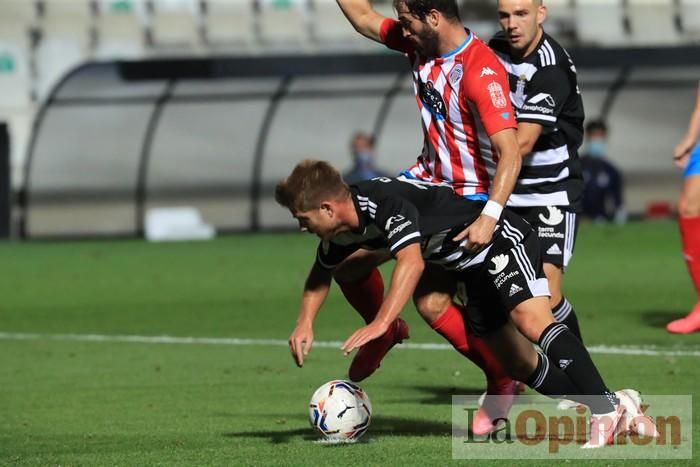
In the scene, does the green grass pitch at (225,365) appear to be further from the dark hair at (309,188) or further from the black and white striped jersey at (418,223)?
the dark hair at (309,188)

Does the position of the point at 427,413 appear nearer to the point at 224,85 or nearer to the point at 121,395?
the point at 121,395

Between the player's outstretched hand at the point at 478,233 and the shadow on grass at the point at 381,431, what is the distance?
3.45 ft

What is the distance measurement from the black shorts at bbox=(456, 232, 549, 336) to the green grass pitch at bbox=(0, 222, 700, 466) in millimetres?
Answer: 567

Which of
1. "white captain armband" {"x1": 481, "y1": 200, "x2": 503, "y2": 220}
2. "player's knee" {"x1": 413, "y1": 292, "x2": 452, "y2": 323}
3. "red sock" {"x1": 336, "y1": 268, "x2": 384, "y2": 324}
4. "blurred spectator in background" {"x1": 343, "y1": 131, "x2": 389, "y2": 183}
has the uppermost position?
"white captain armband" {"x1": 481, "y1": 200, "x2": 503, "y2": 220}

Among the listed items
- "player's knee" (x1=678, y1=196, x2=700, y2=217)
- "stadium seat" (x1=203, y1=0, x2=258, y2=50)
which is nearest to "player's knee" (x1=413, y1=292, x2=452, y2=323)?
"player's knee" (x1=678, y1=196, x2=700, y2=217)

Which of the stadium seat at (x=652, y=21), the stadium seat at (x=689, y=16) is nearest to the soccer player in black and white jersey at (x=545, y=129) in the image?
the stadium seat at (x=652, y=21)

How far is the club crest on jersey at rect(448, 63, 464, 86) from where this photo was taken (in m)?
6.81

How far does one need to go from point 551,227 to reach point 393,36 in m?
1.22

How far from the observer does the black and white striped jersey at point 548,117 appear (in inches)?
290

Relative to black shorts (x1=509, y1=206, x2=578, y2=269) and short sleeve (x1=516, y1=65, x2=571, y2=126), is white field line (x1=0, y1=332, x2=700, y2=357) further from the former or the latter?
short sleeve (x1=516, y1=65, x2=571, y2=126)

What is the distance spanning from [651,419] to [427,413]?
1418 mm

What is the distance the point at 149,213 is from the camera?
2511 cm

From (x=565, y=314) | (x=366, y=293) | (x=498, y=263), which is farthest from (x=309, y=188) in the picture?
(x=565, y=314)

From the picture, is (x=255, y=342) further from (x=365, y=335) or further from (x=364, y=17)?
(x=365, y=335)
